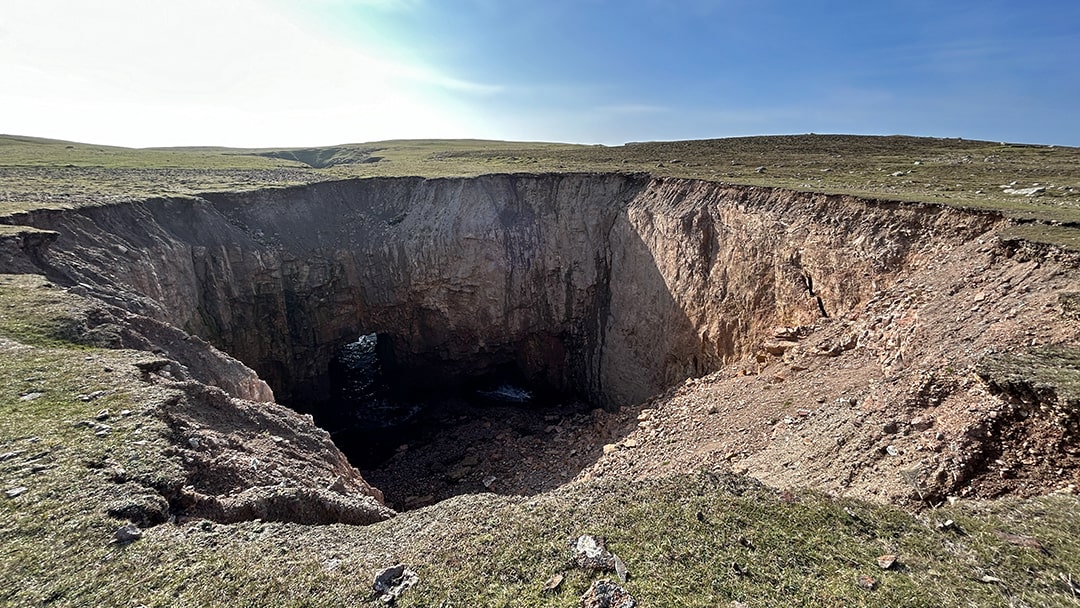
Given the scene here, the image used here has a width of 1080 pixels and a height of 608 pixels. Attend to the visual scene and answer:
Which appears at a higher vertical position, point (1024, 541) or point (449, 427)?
point (1024, 541)

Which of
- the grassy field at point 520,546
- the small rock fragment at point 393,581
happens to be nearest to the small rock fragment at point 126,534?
the grassy field at point 520,546

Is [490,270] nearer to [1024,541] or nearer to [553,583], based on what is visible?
[553,583]

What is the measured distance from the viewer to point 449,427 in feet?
84.0

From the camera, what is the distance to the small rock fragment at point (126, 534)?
19.4 feet

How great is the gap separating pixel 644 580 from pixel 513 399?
23.7 meters

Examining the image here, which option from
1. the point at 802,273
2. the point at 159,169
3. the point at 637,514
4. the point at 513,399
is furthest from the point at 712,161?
the point at 159,169

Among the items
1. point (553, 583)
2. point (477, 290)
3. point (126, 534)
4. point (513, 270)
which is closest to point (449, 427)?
point (477, 290)

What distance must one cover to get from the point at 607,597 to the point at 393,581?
95.6 inches

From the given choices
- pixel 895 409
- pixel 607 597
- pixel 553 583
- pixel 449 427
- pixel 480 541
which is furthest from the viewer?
pixel 449 427

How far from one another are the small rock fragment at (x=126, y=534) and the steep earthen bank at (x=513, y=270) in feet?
23.9

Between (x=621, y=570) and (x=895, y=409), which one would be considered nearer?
(x=621, y=570)

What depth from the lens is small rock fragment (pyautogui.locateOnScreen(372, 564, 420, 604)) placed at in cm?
552

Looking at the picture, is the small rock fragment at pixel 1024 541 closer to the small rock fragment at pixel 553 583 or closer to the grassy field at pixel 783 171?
the small rock fragment at pixel 553 583

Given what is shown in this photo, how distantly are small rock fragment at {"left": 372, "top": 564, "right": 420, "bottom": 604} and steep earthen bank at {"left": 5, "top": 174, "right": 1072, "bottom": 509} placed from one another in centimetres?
941
